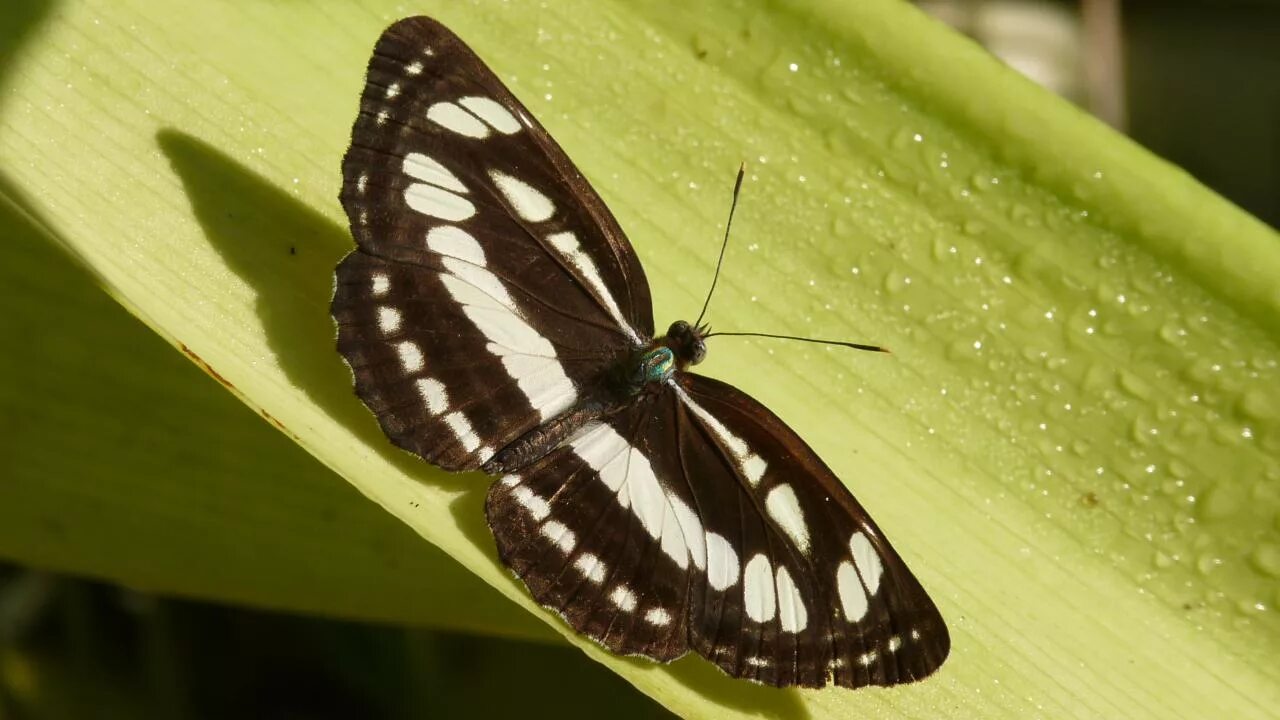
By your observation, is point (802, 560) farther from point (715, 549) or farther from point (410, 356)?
point (410, 356)

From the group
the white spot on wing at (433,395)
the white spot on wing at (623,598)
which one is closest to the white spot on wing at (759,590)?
the white spot on wing at (623,598)

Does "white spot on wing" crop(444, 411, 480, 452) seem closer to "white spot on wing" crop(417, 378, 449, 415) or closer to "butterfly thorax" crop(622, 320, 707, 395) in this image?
"white spot on wing" crop(417, 378, 449, 415)

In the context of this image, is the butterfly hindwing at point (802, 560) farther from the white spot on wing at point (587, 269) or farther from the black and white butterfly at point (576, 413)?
the white spot on wing at point (587, 269)

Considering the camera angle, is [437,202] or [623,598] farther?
[437,202]

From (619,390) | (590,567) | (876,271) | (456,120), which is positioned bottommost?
(590,567)

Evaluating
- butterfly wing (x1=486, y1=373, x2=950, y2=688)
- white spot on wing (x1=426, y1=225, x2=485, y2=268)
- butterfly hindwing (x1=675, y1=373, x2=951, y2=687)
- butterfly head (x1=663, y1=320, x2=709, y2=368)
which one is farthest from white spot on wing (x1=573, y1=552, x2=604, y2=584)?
white spot on wing (x1=426, y1=225, x2=485, y2=268)

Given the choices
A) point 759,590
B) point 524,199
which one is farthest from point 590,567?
point 524,199

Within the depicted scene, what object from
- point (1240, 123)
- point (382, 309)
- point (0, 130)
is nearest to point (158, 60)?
point (0, 130)

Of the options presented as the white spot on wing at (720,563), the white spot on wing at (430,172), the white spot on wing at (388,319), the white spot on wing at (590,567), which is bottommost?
the white spot on wing at (590,567)
